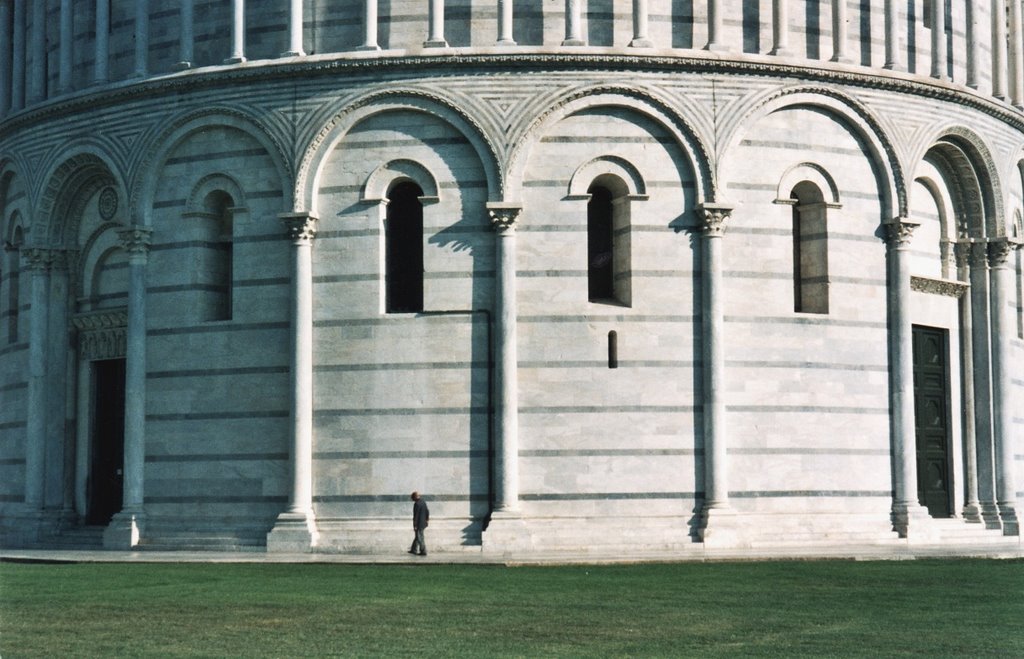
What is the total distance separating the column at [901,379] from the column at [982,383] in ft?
7.97

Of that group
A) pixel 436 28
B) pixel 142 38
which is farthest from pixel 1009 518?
pixel 142 38

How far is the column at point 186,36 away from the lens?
106 feet

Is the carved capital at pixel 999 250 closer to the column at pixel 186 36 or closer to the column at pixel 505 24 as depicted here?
the column at pixel 505 24

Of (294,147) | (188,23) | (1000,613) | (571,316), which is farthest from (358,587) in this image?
(188,23)

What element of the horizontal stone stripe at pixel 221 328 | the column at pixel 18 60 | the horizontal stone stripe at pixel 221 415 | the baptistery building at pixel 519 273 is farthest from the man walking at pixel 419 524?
the column at pixel 18 60

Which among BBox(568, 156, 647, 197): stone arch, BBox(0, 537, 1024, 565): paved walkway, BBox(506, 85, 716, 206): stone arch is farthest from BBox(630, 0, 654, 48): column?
BBox(0, 537, 1024, 565): paved walkway

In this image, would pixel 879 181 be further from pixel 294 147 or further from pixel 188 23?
pixel 188 23

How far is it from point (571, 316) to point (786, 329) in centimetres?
402

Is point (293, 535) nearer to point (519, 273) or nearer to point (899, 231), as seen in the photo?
point (519, 273)

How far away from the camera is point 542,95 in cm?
3053

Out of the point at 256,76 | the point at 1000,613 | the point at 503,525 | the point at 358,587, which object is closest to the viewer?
the point at 1000,613

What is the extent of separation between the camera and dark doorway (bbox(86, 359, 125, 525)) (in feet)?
111

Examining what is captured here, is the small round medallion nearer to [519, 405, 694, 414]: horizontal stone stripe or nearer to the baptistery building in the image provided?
the baptistery building

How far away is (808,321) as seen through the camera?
31.4 meters
